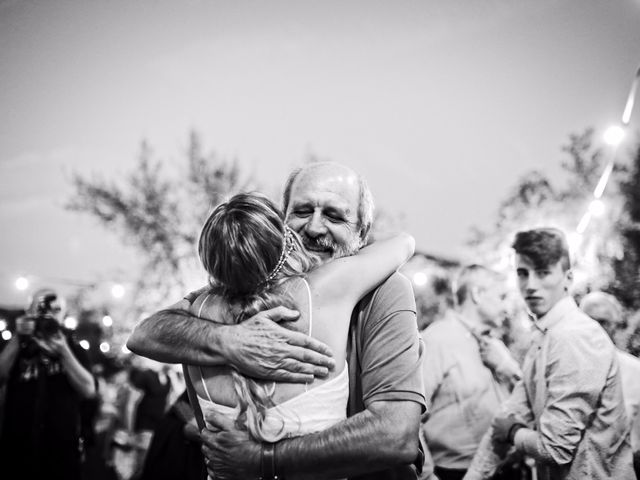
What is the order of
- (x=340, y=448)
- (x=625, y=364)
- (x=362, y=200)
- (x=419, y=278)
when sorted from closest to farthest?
(x=340, y=448) < (x=362, y=200) < (x=625, y=364) < (x=419, y=278)

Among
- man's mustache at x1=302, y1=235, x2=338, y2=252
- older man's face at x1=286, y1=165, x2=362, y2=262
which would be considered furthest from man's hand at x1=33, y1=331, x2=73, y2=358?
man's mustache at x1=302, y1=235, x2=338, y2=252

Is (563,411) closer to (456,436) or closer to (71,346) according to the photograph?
(456,436)

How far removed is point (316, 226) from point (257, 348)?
75 cm

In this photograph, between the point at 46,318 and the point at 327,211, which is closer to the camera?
the point at 327,211

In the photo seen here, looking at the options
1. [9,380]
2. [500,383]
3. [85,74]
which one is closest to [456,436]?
[500,383]

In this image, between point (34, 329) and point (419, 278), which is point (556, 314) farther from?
point (419, 278)

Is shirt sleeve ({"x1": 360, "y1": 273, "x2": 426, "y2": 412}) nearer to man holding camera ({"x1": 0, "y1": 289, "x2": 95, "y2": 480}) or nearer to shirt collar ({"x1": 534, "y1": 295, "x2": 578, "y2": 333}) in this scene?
shirt collar ({"x1": 534, "y1": 295, "x2": 578, "y2": 333})

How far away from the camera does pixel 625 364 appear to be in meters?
3.65

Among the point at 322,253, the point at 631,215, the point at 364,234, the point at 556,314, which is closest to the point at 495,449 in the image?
the point at 556,314

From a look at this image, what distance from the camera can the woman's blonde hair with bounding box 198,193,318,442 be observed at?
5.38 feet

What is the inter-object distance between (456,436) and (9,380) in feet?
13.0

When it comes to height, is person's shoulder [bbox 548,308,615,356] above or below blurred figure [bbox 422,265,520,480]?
above

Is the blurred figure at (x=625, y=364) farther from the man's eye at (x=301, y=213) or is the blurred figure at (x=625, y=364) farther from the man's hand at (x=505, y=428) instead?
the man's eye at (x=301, y=213)

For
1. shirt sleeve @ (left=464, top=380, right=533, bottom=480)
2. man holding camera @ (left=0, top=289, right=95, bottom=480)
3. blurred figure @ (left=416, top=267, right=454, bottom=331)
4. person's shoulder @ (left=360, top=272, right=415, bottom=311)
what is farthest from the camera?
blurred figure @ (left=416, top=267, right=454, bottom=331)
